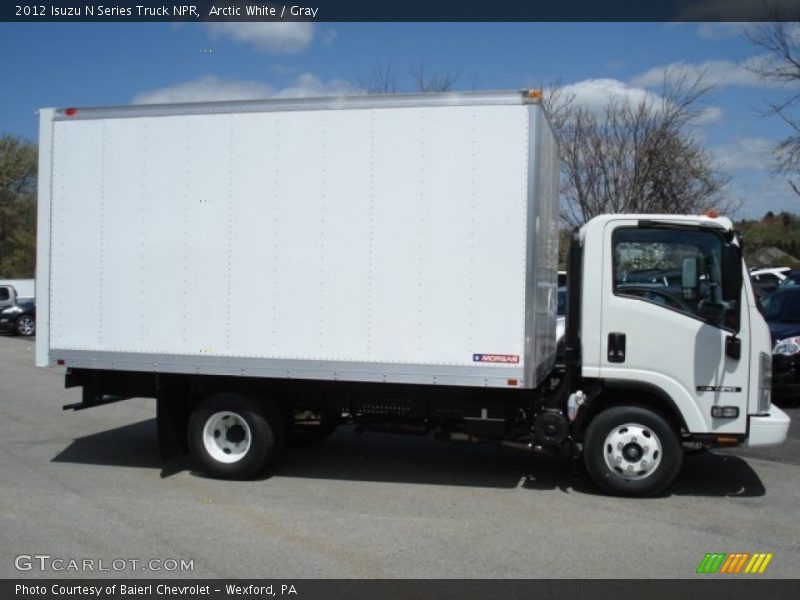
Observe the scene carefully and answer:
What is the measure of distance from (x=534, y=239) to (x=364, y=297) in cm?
155

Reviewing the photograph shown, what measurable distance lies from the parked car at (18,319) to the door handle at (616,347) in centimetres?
2598

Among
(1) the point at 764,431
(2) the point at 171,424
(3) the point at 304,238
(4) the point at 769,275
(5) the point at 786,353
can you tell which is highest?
(4) the point at 769,275

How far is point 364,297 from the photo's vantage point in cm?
680

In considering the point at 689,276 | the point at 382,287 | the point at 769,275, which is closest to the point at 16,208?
the point at 769,275

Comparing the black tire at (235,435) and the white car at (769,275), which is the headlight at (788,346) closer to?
the black tire at (235,435)

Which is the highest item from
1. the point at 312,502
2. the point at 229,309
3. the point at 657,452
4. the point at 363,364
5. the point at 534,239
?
the point at 534,239

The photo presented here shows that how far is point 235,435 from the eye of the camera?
296 inches

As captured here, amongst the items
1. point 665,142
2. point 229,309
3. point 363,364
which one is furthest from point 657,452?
point 665,142

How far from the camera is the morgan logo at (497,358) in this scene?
651 cm

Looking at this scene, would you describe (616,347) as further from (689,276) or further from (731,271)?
(731,271)

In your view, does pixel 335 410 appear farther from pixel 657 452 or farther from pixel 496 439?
pixel 657 452
